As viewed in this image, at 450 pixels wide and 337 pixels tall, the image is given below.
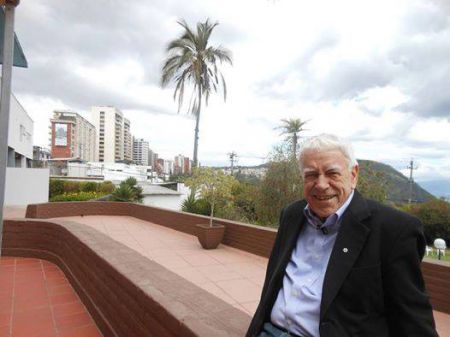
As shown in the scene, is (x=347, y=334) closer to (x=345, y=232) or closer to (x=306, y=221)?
(x=345, y=232)

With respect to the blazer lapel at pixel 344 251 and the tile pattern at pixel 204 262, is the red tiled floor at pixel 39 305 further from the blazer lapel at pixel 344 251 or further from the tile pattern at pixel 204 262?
the blazer lapel at pixel 344 251

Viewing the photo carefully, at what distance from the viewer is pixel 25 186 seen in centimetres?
1844

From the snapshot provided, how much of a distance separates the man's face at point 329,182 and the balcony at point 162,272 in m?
0.81

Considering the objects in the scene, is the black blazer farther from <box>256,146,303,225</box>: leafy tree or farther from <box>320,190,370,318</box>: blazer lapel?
<box>256,146,303,225</box>: leafy tree

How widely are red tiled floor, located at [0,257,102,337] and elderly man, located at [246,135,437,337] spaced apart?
2.60 metres

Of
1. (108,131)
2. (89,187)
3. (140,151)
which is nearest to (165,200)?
(89,187)

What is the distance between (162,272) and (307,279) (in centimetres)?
177

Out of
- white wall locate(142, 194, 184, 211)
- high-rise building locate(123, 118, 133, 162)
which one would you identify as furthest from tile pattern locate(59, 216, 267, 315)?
high-rise building locate(123, 118, 133, 162)

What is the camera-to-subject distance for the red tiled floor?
352 centimetres

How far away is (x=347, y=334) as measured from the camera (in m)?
1.28

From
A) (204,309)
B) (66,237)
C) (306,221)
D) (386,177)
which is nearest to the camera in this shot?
(306,221)

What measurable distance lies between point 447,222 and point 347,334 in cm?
2122

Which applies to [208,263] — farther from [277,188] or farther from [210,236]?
[277,188]

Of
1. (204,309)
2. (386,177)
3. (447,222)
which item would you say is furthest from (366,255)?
(447,222)
